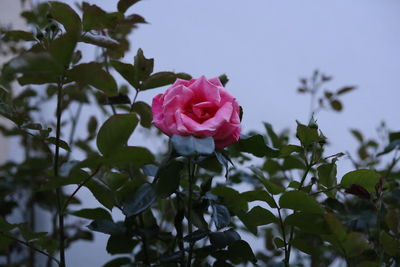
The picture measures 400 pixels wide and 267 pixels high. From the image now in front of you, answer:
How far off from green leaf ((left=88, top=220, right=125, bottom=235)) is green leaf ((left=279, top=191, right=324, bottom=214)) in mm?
226

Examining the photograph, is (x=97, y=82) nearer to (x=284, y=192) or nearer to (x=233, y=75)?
(x=284, y=192)

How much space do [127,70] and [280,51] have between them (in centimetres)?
116

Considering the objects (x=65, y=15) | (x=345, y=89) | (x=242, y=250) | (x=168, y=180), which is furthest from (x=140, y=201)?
(x=345, y=89)

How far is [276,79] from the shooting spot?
1537 millimetres

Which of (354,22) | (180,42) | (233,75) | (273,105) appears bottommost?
(273,105)

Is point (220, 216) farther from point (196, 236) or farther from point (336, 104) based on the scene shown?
point (336, 104)

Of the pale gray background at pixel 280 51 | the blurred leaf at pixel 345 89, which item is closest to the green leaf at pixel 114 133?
the blurred leaf at pixel 345 89

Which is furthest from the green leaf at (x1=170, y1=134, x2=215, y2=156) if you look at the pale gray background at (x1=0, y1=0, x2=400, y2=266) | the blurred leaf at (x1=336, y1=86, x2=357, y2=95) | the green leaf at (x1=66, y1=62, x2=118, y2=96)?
the pale gray background at (x1=0, y1=0, x2=400, y2=266)

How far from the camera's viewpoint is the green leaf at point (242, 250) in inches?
18.5

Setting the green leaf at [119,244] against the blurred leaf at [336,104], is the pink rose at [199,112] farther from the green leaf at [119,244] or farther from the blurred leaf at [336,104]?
the blurred leaf at [336,104]

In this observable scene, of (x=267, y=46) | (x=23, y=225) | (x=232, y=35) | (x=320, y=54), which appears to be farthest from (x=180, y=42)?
(x=23, y=225)

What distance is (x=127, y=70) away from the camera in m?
0.53

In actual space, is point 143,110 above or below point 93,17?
below

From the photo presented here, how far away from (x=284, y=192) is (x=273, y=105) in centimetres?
110
